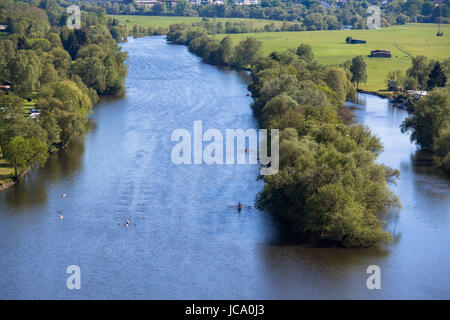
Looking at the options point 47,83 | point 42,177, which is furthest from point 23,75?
point 42,177

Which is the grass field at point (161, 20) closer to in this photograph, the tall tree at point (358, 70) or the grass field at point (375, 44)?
the grass field at point (375, 44)

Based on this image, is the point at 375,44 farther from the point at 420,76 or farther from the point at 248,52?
the point at 420,76

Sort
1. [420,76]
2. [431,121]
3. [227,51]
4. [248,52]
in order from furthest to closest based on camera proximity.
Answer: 1. [227,51]
2. [248,52]
3. [420,76]
4. [431,121]

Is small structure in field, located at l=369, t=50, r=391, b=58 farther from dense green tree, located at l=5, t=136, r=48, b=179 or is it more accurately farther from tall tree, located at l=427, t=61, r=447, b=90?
dense green tree, located at l=5, t=136, r=48, b=179

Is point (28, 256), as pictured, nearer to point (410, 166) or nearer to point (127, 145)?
point (127, 145)

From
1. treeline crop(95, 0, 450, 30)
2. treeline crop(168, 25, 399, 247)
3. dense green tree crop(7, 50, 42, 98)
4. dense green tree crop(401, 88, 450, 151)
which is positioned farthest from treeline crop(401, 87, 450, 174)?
treeline crop(95, 0, 450, 30)
